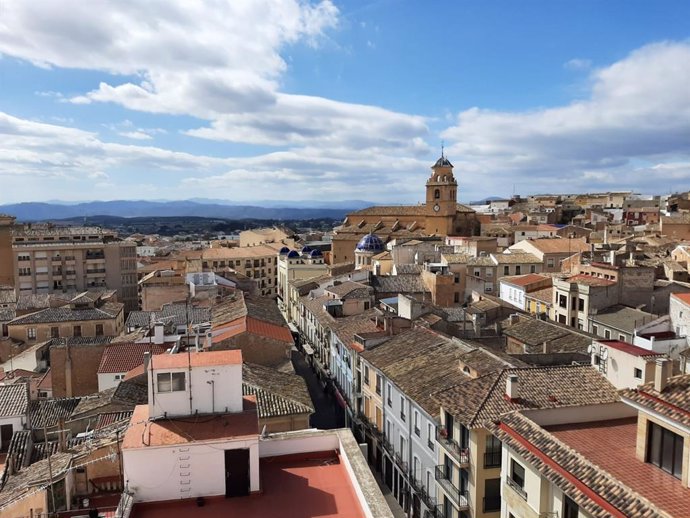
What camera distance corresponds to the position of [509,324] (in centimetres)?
4000

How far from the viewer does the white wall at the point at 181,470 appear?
13.0 meters

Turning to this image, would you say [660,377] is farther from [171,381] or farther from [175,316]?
[175,316]

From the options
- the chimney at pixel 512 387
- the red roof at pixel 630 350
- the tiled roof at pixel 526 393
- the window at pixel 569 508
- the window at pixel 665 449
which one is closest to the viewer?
the window at pixel 665 449

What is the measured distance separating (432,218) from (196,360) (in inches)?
3486

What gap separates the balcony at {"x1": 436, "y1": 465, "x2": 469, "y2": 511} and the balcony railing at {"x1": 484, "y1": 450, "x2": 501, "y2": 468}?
5.75 ft

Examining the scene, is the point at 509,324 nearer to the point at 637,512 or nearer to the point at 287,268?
the point at 637,512

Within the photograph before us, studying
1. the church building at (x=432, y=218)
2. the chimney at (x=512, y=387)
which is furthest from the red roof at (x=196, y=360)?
the church building at (x=432, y=218)

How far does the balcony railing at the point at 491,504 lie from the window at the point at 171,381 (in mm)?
13189

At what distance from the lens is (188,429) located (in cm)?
1382

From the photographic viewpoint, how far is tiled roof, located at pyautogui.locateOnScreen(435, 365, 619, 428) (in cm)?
1961

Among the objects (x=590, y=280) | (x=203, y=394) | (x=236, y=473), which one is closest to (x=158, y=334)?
(x=203, y=394)

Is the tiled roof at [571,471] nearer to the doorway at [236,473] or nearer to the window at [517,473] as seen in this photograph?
the window at [517,473]

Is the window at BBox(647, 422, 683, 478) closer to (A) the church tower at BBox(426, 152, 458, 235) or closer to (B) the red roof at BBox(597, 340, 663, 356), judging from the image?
(B) the red roof at BBox(597, 340, 663, 356)

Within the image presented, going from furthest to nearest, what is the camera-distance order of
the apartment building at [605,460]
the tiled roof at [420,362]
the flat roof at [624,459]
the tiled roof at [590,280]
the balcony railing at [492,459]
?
1. the tiled roof at [590,280]
2. the tiled roof at [420,362]
3. the balcony railing at [492,459]
4. the apartment building at [605,460]
5. the flat roof at [624,459]
